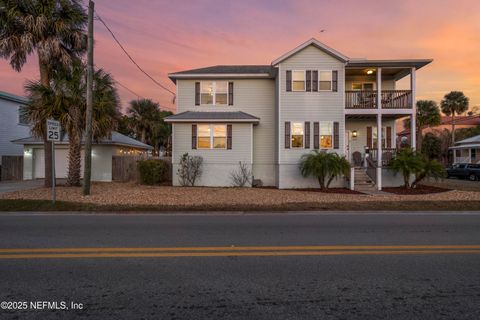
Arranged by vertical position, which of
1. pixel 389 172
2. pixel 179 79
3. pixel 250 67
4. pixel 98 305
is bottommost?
pixel 98 305

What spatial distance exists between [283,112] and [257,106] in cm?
225

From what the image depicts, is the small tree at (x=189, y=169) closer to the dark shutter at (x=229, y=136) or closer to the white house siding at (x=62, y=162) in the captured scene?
the dark shutter at (x=229, y=136)

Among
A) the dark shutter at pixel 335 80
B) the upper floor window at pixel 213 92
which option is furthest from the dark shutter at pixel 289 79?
the upper floor window at pixel 213 92

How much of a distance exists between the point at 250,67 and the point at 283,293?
20.7 m

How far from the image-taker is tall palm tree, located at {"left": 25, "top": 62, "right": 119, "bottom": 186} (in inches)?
645

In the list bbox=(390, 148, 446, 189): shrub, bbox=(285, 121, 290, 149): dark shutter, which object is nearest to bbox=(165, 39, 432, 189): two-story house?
bbox=(285, 121, 290, 149): dark shutter

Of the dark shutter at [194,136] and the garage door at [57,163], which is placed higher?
the dark shutter at [194,136]

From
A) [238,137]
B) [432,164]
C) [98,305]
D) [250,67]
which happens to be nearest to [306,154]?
[238,137]

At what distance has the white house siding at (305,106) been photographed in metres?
19.3

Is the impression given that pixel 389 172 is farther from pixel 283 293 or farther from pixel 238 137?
pixel 283 293

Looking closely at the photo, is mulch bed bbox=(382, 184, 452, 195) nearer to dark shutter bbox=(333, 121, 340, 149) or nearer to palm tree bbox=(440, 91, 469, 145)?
dark shutter bbox=(333, 121, 340, 149)

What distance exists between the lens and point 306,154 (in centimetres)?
1911

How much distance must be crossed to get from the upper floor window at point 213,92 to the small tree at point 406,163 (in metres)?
10.8

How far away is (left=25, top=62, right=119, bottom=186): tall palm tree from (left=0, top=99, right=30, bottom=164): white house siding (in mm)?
11473
